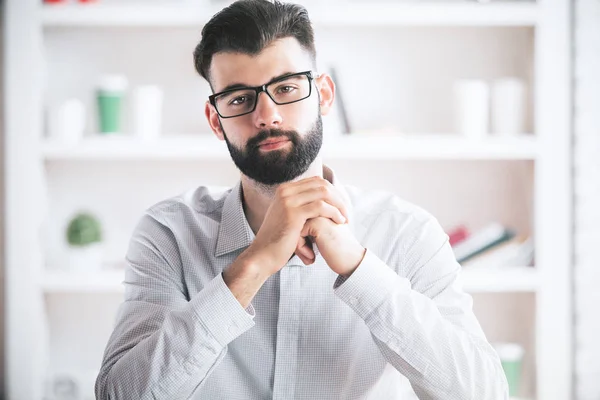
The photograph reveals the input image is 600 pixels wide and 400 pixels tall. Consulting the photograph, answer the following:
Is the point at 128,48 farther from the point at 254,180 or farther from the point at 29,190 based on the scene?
the point at 254,180

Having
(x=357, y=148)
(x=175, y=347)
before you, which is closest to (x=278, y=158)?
(x=175, y=347)

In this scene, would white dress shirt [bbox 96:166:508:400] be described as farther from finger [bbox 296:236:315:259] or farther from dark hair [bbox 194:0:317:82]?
dark hair [bbox 194:0:317:82]

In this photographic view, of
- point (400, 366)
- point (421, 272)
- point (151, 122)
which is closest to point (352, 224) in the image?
point (421, 272)

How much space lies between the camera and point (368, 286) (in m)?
1.19

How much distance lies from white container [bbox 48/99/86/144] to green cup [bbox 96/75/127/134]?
0.26ft

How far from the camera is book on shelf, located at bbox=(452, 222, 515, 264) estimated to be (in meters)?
2.60

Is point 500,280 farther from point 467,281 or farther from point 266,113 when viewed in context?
point 266,113

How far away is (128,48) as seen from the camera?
2791 millimetres

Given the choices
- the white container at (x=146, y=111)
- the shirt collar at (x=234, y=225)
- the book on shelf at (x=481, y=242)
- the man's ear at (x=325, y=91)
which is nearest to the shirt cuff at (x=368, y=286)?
the shirt collar at (x=234, y=225)

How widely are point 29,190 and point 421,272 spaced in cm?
171

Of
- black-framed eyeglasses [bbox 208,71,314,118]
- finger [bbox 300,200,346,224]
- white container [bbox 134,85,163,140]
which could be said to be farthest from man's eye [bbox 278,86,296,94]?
white container [bbox 134,85,163,140]

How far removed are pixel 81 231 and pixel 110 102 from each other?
1.59 ft

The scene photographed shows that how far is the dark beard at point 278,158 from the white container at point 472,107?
1293 millimetres

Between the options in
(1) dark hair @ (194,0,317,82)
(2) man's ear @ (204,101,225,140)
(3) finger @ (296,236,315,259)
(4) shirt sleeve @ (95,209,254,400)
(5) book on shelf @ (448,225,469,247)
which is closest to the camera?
(4) shirt sleeve @ (95,209,254,400)
